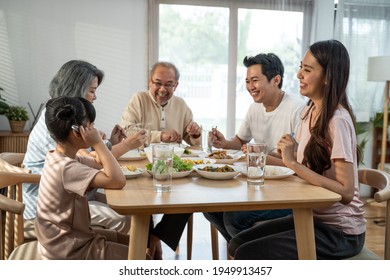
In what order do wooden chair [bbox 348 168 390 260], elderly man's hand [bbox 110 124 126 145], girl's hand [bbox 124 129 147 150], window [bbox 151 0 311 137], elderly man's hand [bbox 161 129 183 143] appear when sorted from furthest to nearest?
window [bbox 151 0 311 137]
elderly man's hand [bbox 161 129 183 143]
elderly man's hand [bbox 110 124 126 145]
girl's hand [bbox 124 129 147 150]
wooden chair [bbox 348 168 390 260]

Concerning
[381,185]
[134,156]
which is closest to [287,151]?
[381,185]

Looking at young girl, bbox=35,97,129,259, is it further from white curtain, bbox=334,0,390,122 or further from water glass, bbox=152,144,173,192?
white curtain, bbox=334,0,390,122

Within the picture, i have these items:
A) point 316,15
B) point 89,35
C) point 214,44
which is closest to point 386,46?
point 316,15

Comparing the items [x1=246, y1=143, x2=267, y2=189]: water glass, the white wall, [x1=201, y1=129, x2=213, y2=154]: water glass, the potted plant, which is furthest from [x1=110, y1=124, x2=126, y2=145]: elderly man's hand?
the white wall

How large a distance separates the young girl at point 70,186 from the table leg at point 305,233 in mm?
581

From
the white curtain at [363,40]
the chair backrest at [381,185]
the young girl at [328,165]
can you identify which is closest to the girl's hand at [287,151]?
the young girl at [328,165]

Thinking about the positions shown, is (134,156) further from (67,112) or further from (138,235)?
(138,235)

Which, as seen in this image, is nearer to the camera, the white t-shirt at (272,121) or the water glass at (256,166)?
the water glass at (256,166)

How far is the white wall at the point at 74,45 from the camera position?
4297 millimetres

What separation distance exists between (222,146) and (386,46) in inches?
123

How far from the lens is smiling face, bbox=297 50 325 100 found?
1711 millimetres

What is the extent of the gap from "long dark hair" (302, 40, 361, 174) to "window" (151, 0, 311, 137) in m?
3.10

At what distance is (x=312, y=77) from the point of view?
1727mm

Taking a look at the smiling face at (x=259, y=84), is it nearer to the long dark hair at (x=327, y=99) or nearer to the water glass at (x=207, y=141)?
the water glass at (x=207, y=141)
